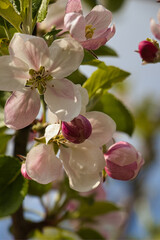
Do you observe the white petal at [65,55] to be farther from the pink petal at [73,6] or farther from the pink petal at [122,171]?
the pink petal at [122,171]

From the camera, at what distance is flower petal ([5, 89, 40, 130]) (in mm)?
887

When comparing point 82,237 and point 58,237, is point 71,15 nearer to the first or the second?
point 82,237

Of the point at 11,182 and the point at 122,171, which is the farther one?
the point at 11,182

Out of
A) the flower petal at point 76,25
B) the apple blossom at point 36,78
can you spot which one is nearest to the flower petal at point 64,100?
the apple blossom at point 36,78

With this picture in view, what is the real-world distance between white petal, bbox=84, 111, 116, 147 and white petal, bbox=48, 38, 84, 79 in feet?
0.38

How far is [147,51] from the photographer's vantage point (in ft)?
3.26

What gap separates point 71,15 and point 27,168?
0.33m

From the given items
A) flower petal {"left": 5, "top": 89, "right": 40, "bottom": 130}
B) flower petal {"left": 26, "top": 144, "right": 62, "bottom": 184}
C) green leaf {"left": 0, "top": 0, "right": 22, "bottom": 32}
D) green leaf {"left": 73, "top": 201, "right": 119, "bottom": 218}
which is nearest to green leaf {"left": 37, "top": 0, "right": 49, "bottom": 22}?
green leaf {"left": 0, "top": 0, "right": 22, "bottom": 32}

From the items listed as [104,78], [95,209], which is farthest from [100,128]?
[95,209]

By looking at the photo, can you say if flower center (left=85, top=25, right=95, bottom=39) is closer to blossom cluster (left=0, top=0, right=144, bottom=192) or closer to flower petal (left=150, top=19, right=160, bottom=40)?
blossom cluster (left=0, top=0, right=144, bottom=192)

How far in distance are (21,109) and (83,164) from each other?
0.19m

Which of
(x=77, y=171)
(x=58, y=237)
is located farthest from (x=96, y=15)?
(x=58, y=237)

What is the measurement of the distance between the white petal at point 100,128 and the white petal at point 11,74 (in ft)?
0.55

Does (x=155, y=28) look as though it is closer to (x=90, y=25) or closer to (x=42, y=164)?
(x=90, y=25)
